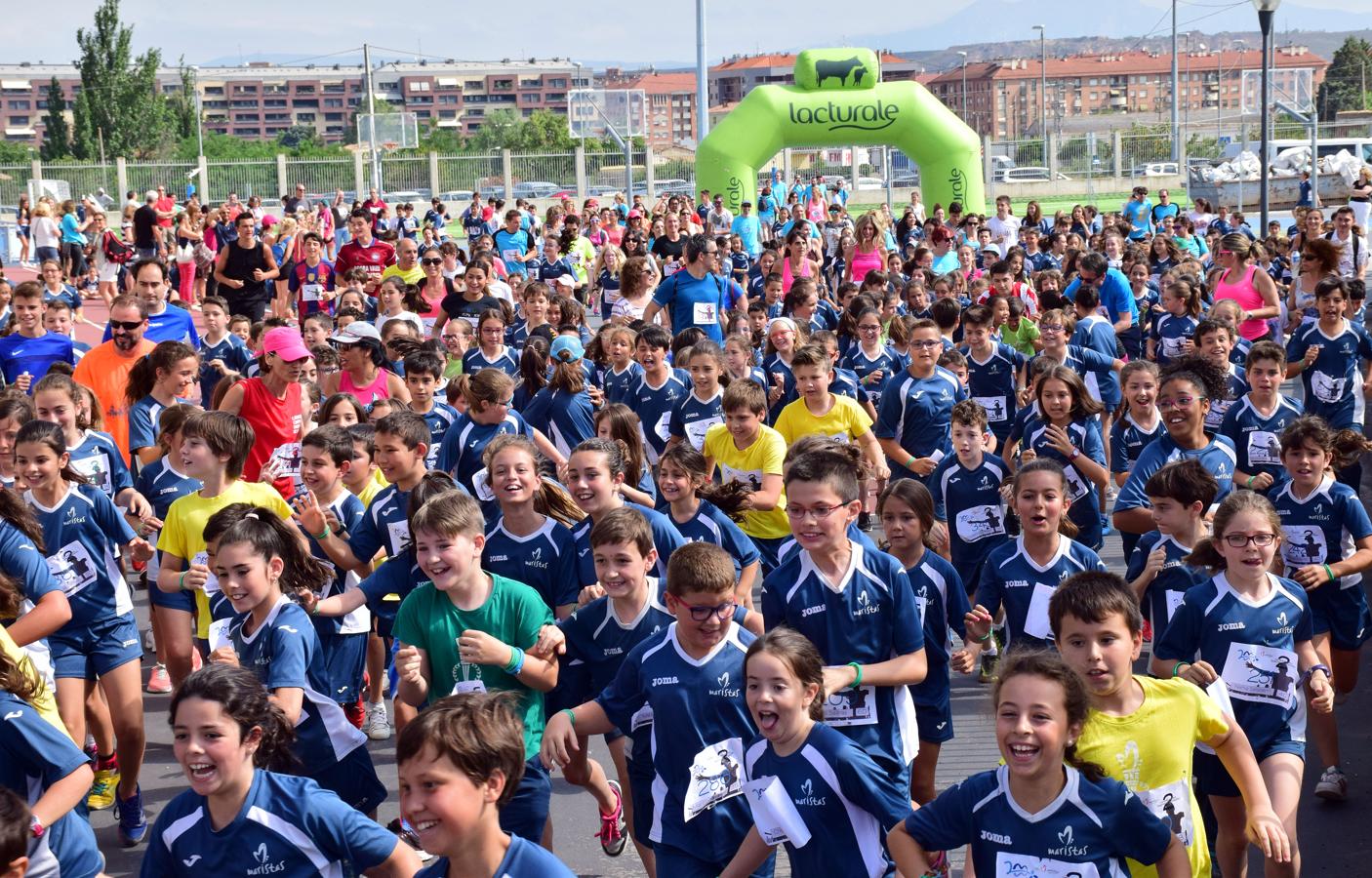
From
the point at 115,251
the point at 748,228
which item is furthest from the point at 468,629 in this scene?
the point at 115,251

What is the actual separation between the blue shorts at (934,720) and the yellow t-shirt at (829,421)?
2727 mm

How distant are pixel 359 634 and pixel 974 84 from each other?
170 metres

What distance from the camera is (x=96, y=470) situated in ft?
22.6

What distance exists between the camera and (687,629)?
4527mm

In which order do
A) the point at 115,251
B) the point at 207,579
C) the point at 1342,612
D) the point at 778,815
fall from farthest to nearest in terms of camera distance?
the point at 115,251 → the point at 1342,612 → the point at 207,579 → the point at 778,815

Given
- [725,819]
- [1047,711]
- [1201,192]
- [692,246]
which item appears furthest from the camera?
[1201,192]

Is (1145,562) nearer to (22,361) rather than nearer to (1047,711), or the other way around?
(1047,711)

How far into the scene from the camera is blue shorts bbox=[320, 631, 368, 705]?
239 inches

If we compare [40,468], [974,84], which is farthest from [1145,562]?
[974,84]

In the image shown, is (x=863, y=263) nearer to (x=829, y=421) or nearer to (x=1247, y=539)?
(x=829, y=421)

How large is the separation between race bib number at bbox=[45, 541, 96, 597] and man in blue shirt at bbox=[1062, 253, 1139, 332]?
943 centimetres

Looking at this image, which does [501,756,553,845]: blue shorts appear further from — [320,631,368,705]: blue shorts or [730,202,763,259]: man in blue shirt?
[730,202,763,259]: man in blue shirt

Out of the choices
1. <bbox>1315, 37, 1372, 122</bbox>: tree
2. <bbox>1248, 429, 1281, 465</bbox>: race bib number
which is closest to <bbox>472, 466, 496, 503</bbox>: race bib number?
<bbox>1248, 429, 1281, 465</bbox>: race bib number

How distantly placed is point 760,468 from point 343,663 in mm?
2305
